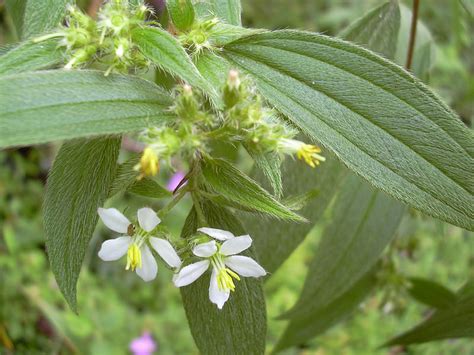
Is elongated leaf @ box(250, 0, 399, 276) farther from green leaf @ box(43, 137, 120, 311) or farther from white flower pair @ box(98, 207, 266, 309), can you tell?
green leaf @ box(43, 137, 120, 311)

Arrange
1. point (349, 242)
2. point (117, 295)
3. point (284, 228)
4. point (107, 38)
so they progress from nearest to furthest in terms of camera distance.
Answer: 1. point (107, 38)
2. point (284, 228)
3. point (349, 242)
4. point (117, 295)

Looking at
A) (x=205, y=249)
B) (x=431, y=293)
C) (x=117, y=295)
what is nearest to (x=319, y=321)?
(x=431, y=293)

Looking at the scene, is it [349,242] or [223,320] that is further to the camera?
[349,242]

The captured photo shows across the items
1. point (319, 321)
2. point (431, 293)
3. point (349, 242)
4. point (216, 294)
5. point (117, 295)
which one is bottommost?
point (117, 295)

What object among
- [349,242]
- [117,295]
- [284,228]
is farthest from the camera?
[117,295]

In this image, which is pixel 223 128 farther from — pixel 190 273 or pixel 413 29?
pixel 413 29

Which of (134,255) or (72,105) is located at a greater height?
(72,105)

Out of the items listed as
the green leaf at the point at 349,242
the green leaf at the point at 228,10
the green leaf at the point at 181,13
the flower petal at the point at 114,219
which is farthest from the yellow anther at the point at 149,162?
the green leaf at the point at 349,242

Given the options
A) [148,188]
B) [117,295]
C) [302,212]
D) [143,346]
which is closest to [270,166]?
[148,188]
